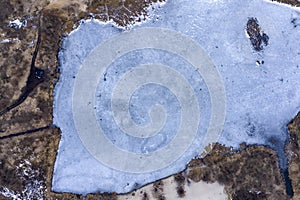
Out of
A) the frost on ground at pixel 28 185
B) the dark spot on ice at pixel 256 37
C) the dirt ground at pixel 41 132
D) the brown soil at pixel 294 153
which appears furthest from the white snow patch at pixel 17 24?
the brown soil at pixel 294 153

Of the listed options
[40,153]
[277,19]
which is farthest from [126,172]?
[277,19]

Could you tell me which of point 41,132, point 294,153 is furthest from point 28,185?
point 294,153

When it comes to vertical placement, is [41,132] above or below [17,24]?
below

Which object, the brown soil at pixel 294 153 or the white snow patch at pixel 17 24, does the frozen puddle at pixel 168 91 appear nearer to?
the brown soil at pixel 294 153

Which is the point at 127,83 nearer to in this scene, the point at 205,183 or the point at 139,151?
the point at 139,151

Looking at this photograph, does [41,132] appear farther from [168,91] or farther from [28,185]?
[168,91]
